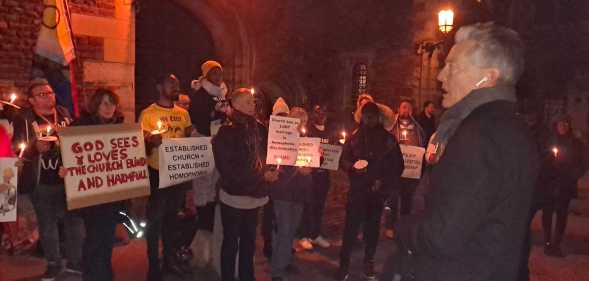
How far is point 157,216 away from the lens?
5359 mm

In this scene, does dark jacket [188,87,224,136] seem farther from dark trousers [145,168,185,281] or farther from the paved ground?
the paved ground

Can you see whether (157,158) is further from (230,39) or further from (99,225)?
(230,39)

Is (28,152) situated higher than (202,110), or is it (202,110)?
(202,110)

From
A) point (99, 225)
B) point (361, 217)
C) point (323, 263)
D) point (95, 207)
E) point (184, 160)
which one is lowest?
point (323, 263)

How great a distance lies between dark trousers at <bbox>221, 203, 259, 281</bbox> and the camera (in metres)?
4.90

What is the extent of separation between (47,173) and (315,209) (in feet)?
11.6

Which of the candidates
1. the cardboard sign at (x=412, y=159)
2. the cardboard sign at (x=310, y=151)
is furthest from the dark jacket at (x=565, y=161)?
the cardboard sign at (x=310, y=151)

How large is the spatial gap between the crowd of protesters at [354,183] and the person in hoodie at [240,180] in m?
0.01

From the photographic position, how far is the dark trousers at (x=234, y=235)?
4902mm

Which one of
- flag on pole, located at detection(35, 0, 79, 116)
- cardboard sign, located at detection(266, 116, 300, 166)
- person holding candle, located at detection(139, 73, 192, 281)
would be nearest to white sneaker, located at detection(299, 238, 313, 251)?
cardboard sign, located at detection(266, 116, 300, 166)

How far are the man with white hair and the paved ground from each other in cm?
409

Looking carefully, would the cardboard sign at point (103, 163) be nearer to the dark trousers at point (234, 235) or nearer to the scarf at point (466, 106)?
the dark trousers at point (234, 235)

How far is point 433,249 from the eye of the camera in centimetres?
215

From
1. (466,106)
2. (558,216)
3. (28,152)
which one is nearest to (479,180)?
(466,106)
